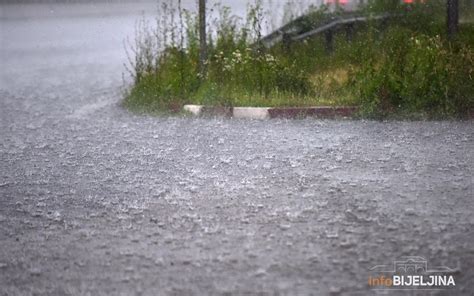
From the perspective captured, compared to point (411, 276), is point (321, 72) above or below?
above

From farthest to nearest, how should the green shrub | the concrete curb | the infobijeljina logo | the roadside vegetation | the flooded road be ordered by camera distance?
the concrete curb → the roadside vegetation → the green shrub → the flooded road → the infobijeljina logo

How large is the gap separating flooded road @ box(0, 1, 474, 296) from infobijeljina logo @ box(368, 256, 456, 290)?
6 cm

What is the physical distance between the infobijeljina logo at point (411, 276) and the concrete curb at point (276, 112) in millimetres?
4565

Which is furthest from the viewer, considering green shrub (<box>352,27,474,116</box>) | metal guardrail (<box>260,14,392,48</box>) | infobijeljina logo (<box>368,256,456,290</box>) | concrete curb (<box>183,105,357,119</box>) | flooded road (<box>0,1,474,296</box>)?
metal guardrail (<box>260,14,392,48</box>)

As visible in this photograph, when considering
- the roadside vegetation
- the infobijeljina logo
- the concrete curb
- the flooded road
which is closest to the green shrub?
the roadside vegetation

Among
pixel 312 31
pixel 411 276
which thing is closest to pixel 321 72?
pixel 312 31

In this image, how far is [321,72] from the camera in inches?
393

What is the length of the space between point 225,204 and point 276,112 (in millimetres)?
3617

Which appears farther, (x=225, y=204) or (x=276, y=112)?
(x=276, y=112)

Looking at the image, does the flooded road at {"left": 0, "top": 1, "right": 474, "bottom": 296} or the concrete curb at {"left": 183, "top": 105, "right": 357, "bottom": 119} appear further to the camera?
the concrete curb at {"left": 183, "top": 105, "right": 357, "bottom": 119}

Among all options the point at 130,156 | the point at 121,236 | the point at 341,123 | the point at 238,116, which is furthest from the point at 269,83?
the point at 121,236

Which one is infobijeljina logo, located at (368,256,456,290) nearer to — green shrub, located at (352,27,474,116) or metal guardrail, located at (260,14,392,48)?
green shrub, located at (352,27,474,116)

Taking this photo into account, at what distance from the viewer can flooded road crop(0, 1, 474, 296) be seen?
3.83 m

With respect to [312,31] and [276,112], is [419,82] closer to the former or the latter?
[276,112]
